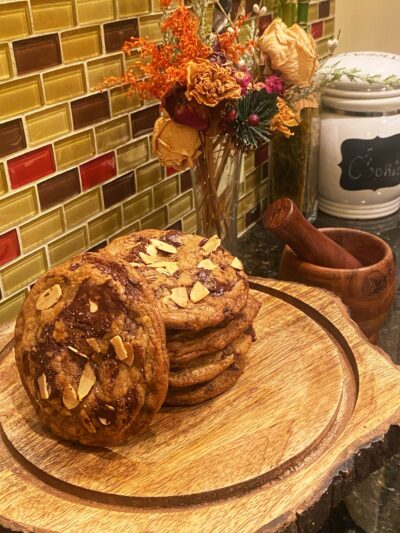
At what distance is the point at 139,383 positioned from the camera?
69 cm

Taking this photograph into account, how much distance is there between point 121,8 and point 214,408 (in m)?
0.65

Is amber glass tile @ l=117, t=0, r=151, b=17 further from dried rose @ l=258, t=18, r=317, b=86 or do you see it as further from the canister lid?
the canister lid

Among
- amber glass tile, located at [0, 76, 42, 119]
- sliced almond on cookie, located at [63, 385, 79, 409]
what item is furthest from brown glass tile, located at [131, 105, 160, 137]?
sliced almond on cookie, located at [63, 385, 79, 409]

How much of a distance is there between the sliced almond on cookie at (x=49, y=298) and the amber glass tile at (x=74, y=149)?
1.03 ft

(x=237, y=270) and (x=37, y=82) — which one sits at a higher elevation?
(x=37, y=82)

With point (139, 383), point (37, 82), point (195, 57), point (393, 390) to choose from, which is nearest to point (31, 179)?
point (37, 82)

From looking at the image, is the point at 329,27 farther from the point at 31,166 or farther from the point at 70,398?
the point at 70,398

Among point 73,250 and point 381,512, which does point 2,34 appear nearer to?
point 73,250

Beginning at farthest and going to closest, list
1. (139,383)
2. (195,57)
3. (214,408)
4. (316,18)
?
(316,18), (195,57), (214,408), (139,383)

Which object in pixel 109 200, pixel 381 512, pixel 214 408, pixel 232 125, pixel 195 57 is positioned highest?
pixel 195 57

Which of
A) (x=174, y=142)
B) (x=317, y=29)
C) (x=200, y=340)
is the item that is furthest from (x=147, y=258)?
(x=317, y=29)

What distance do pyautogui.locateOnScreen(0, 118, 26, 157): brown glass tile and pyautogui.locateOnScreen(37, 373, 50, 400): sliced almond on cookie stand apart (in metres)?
0.35

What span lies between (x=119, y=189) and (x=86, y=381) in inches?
19.6

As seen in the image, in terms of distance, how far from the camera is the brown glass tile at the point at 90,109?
992 mm
